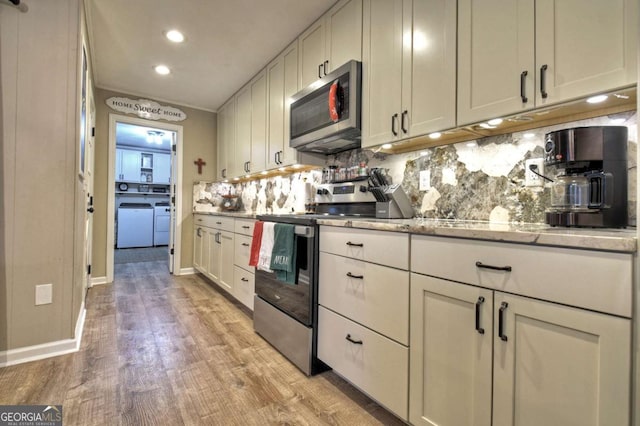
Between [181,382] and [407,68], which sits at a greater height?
[407,68]

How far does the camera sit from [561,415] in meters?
0.86

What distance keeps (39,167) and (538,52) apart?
2729mm

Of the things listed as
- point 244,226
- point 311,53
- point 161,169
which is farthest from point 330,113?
point 161,169

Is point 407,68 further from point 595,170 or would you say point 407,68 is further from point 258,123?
point 258,123

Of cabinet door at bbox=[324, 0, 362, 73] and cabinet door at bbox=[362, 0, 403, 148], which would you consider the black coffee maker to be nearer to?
cabinet door at bbox=[362, 0, 403, 148]

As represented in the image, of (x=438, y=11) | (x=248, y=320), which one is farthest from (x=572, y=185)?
(x=248, y=320)

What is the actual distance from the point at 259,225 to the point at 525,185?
1626 millimetres

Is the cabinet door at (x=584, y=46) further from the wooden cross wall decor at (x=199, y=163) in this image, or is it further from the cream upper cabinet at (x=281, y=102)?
the wooden cross wall decor at (x=199, y=163)

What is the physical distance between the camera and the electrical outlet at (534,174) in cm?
141

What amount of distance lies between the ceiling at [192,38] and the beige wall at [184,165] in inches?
21.1

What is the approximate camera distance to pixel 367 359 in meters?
1.45

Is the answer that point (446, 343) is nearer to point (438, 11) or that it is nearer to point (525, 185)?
point (525, 185)

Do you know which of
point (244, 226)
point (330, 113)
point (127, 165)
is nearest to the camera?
point (330, 113)

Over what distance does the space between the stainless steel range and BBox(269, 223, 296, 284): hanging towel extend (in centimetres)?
3
